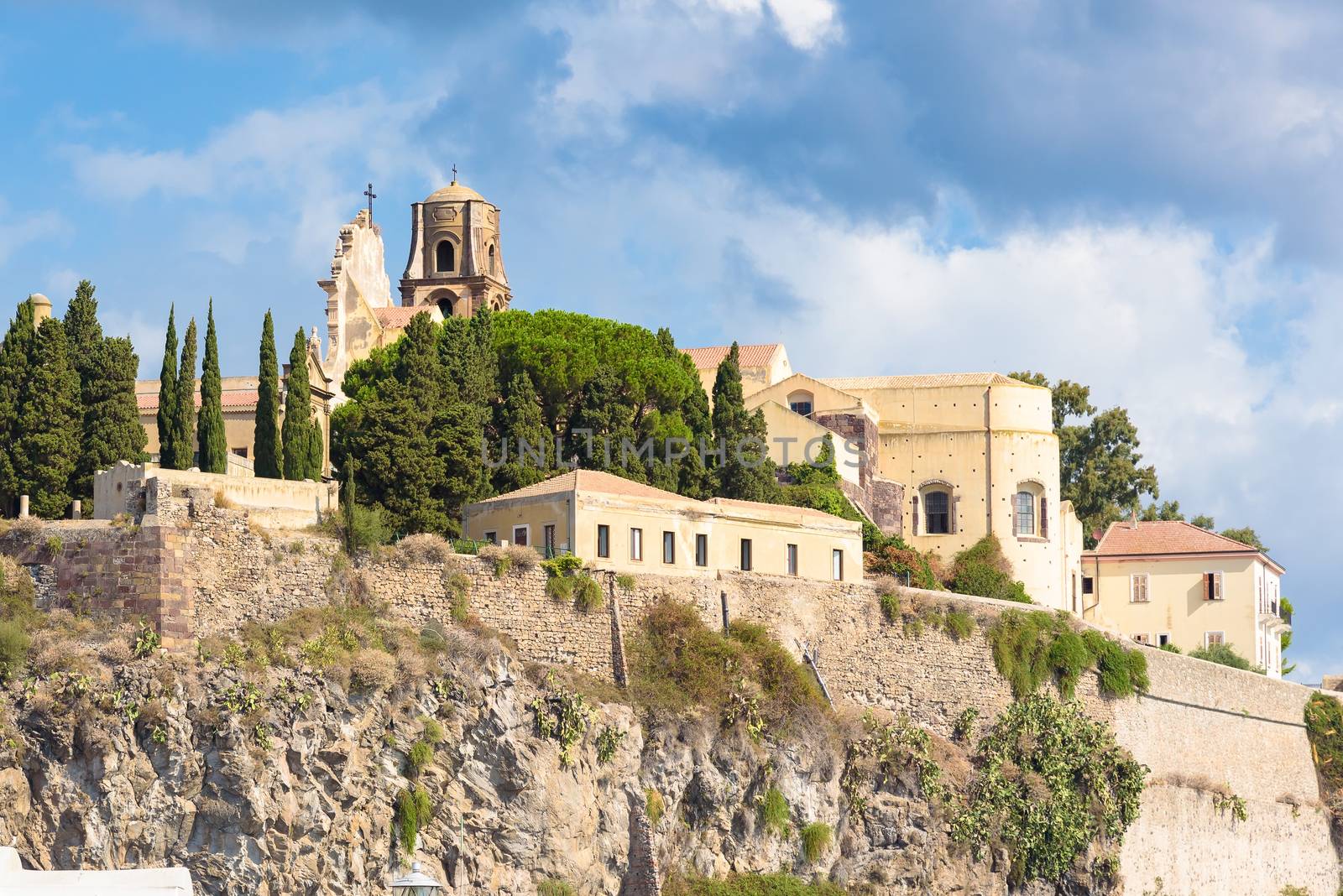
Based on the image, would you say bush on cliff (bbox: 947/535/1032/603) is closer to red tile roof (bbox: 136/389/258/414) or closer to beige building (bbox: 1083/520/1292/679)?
beige building (bbox: 1083/520/1292/679)

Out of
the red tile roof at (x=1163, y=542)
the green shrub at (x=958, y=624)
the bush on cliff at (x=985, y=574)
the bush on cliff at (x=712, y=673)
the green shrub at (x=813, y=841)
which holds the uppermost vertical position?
the red tile roof at (x=1163, y=542)

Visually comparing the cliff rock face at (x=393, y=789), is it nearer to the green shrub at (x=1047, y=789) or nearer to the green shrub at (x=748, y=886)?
the green shrub at (x=748, y=886)

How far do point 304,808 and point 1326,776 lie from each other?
39.1 metres

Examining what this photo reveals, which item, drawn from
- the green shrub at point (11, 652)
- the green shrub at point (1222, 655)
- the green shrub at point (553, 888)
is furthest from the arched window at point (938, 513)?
the green shrub at point (11, 652)

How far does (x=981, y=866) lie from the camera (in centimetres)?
5744

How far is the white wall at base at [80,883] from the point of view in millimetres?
30797

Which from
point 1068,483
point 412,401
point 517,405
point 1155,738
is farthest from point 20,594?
point 1068,483

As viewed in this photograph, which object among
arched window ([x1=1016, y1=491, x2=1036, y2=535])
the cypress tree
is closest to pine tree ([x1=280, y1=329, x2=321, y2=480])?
the cypress tree

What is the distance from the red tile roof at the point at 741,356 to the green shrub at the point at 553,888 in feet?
95.8

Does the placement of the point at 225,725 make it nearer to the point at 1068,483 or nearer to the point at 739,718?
the point at 739,718

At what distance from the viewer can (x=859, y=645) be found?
58594 millimetres

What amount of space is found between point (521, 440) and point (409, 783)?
1434 centimetres

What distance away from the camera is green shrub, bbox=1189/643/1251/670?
75.8 meters

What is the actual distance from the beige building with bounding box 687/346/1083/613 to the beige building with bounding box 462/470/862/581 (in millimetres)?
12587
